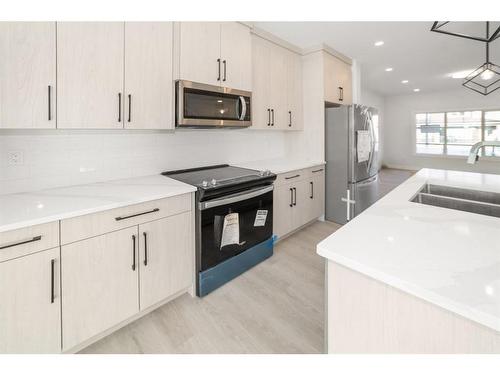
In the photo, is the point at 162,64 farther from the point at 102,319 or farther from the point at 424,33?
the point at 424,33

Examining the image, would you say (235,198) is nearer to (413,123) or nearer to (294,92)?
(294,92)

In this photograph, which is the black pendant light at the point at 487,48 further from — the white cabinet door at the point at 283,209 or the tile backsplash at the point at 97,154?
the tile backsplash at the point at 97,154

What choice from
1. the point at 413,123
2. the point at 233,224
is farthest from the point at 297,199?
the point at 413,123

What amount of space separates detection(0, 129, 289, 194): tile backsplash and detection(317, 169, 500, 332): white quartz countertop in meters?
1.84

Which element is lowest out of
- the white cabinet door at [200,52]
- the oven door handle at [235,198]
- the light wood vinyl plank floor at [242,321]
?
the light wood vinyl plank floor at [242,321]

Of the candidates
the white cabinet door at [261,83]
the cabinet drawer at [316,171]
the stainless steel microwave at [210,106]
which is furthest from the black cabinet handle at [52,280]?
the cabinet drawer at [316,171]

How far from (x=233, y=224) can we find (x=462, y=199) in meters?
1.55

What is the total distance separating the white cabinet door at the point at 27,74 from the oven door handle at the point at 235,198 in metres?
1.03

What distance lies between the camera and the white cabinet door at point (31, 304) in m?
1.23

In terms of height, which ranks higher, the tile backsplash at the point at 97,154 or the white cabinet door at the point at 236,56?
the white cabinet door at the point at 236,56

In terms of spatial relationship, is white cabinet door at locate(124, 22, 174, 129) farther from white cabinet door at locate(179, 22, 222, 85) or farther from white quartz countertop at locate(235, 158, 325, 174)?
white quartz countertop at locate(235, 158, 325, 174)

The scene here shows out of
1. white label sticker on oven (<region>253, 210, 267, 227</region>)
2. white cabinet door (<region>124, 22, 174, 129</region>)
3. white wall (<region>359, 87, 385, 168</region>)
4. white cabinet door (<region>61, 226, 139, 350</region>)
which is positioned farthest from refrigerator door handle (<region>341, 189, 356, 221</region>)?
white wall (<region>359, 87, 385, 168</region>)

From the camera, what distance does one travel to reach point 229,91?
2.39m
